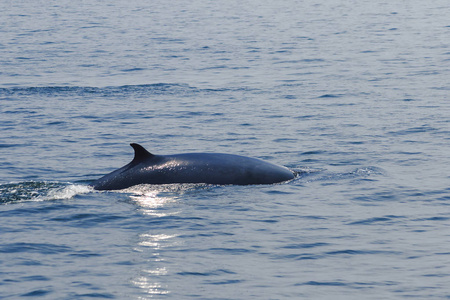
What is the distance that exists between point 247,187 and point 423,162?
5.01 m

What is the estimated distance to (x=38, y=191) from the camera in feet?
59.0

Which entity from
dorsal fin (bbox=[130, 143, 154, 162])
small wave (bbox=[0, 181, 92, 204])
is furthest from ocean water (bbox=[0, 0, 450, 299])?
dorsal fin (bbox=[130, 143, 154, 162])

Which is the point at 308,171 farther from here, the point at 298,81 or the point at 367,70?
the point at 367,70

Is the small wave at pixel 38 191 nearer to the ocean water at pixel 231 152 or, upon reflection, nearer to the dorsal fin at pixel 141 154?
the ocean water at pixel 231 152

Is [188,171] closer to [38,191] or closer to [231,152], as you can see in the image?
[38,191]

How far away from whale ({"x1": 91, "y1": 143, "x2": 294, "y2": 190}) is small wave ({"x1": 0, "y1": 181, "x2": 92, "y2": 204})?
452 millimetres

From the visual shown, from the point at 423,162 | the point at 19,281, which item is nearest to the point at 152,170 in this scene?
the point at 19,281

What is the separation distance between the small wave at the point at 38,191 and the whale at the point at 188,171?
45 centimetres

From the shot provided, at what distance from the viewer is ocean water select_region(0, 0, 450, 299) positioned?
13.2 m

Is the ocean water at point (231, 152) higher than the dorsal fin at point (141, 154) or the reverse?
the reverse

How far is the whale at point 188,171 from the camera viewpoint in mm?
17719

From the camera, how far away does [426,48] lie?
4503cm

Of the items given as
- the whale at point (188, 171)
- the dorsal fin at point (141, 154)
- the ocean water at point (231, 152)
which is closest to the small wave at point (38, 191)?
the ocean water at point (231, 152)

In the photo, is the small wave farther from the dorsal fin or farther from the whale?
the dorsal fin
